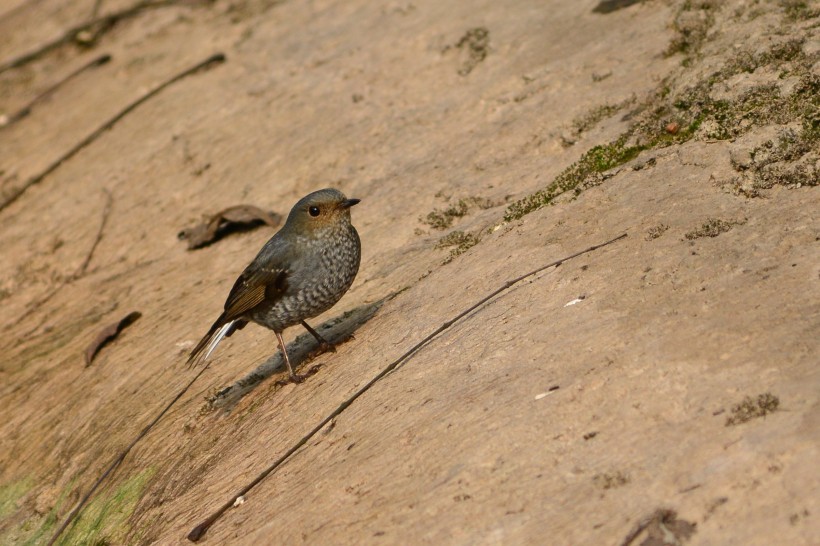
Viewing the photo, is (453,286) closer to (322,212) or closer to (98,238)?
(322,212)

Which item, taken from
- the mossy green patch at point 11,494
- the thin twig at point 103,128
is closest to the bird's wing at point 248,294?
the mossy green patch at point 11,494

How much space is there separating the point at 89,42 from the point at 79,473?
9.64 metres

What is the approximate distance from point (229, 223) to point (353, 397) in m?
4.21

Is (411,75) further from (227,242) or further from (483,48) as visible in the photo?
(227,242)

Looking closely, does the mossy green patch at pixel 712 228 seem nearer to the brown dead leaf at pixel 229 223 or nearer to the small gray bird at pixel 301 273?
the small gray bird at pixel 301 273

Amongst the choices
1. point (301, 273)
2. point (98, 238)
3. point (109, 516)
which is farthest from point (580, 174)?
point (98, 238)

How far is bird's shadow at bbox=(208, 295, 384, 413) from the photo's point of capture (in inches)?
284

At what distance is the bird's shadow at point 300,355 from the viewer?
721 cm

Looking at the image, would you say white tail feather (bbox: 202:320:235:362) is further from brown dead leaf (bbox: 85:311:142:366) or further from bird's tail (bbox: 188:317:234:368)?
brown dead leaf (bbox: 85:311:142:366)

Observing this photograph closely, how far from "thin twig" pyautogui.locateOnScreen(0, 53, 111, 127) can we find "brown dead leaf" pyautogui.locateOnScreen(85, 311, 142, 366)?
635cm

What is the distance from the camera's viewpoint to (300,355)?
757 cm

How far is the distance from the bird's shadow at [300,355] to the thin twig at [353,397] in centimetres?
93

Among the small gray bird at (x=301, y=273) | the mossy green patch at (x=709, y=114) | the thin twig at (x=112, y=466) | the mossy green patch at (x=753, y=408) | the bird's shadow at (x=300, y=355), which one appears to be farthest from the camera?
the bird's shadow at (x=300, y=355)

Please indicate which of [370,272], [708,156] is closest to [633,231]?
[708,156]
